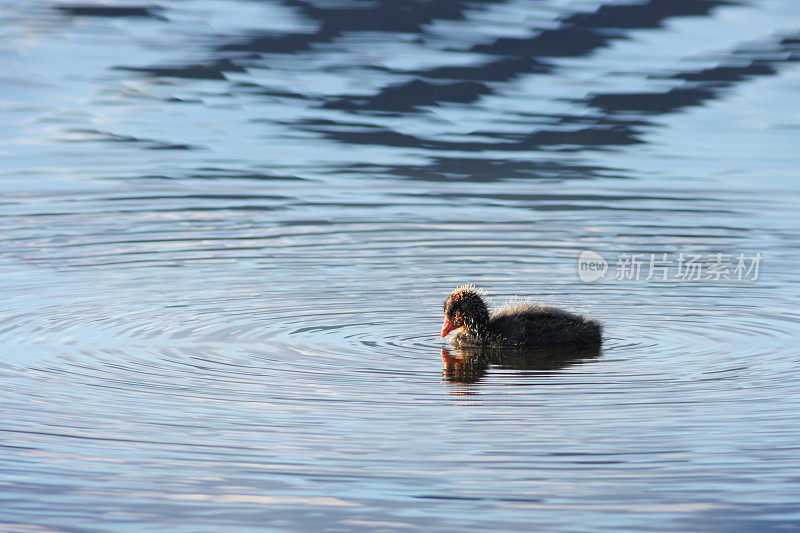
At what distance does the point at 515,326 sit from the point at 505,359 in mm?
423

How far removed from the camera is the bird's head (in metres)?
12.3

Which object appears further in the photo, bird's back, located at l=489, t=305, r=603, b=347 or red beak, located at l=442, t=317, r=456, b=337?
red beak, located at l=442, t=317, r=456, b=337

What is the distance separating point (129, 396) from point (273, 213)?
26.5ft

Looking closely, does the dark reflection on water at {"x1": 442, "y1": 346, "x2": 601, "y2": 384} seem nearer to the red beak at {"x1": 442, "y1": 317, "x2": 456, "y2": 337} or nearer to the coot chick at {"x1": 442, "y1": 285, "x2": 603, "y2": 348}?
the coot chick at {"x1": 442, "y1": 285, "x2": 603, "y2": 348}

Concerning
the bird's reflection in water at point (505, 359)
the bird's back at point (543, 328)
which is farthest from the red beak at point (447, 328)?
the bird's back at point (543, 328)

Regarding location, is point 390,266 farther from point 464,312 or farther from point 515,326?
point 515,326

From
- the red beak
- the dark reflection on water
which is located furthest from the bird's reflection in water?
the red beak

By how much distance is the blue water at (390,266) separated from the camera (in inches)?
321

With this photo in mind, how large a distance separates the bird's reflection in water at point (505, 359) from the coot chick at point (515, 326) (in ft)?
0.22

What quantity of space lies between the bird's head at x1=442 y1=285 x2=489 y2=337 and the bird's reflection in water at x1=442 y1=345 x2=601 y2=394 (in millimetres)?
227

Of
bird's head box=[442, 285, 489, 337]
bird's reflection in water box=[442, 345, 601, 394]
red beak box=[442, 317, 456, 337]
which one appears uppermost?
bird's head box=[442, 285, 489, 337]

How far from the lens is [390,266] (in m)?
15.1

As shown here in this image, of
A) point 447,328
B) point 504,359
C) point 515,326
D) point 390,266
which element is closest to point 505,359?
point 504,359

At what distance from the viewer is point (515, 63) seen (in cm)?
2858
